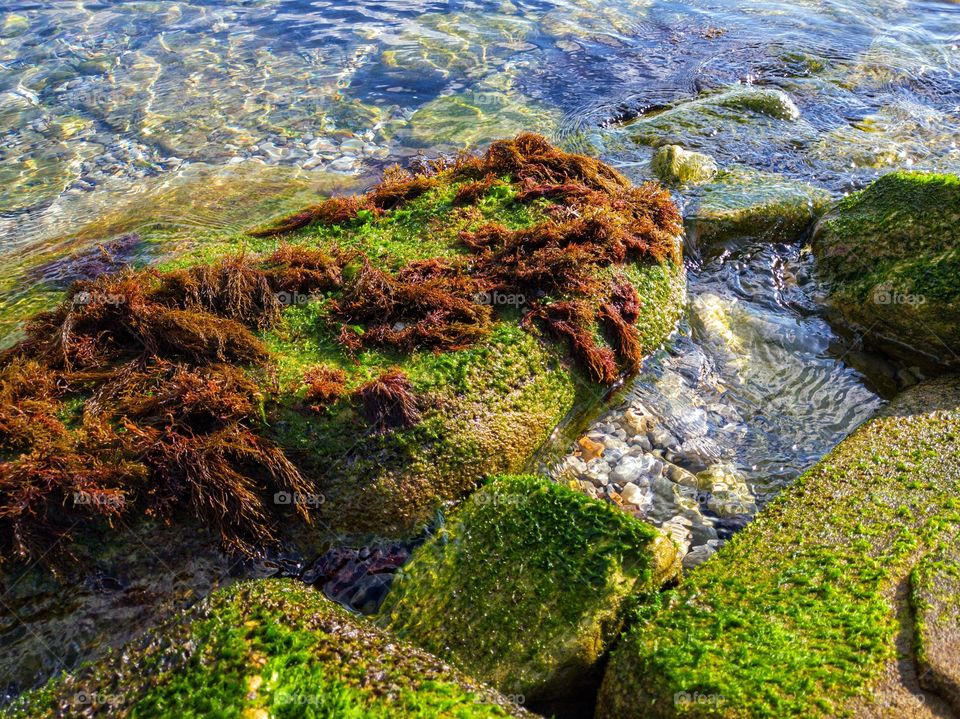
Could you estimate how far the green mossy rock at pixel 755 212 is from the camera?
839 centimetres

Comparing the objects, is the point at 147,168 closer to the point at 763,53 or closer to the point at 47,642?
the point at 47,642

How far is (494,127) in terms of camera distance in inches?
456

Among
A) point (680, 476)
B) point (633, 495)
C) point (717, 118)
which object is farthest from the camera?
point (717, 118)

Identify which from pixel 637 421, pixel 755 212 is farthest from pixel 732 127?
pixel 637 421

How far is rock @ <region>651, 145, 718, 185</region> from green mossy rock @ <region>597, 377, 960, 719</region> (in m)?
5.24

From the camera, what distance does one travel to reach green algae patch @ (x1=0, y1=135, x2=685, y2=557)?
183 inches

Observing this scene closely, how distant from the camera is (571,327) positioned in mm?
6016

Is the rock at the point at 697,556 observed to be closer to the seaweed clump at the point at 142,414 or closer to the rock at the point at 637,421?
the rock at the point at 637,421

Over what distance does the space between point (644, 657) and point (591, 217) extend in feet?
14.4

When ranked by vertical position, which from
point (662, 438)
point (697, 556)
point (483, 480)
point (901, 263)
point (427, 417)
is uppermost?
point (901, 263)

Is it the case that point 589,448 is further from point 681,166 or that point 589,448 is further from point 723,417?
point 681,166

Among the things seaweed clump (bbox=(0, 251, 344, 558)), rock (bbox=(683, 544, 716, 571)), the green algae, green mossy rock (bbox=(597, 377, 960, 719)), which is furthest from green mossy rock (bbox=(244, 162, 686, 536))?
the green algae

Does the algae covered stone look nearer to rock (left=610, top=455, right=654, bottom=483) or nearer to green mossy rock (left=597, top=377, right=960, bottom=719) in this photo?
rock (left=610, top=455, right=654, bottom=483)

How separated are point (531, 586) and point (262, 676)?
1627 mm
